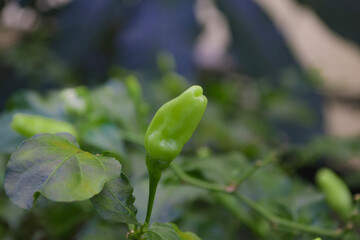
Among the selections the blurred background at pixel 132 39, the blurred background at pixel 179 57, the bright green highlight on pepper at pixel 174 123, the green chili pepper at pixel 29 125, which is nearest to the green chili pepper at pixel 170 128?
the bright green highlight on pepper at pixel 174 123

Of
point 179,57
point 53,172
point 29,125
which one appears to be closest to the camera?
point 53,172

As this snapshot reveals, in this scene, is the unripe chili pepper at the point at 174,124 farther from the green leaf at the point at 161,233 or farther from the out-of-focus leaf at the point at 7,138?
the out-of-focus leaf at the point at 7,138

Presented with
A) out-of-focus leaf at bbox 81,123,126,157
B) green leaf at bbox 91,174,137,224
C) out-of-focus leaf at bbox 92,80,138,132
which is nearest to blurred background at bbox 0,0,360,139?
out-of-focus leaf at bbox 92,80,138,132

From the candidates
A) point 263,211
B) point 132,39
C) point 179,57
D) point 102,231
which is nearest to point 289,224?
point 263,211

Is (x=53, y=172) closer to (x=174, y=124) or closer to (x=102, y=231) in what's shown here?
(x=174, y=124)

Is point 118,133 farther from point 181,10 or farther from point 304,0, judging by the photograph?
point 304,0

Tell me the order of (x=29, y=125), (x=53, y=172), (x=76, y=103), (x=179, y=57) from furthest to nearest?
1. (x=179, y=57)
2. (x=76, y=103)
3. (x=29, y=125)
4. (x=53, y=172)

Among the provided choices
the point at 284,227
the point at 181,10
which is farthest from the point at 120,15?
the point at 284,227

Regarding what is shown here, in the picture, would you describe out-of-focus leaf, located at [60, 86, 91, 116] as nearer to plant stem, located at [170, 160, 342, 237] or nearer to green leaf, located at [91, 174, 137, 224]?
plant stem, located at [170, 160, 342, 237]
